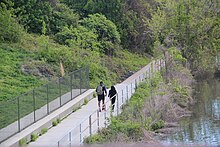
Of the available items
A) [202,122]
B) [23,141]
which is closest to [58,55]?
[202,122]

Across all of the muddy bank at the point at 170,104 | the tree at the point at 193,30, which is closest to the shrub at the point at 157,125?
the muddy bank at the point at 170,104

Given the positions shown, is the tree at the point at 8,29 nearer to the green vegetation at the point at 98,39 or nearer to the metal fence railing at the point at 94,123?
the green vegetation at the point at 98,39

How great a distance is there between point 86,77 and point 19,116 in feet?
46.3

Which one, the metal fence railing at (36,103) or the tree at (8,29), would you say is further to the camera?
the tree at (8,29)

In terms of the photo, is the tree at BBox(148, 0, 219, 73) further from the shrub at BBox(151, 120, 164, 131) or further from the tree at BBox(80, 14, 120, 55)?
the shrub at BBox(151, 120, 164, 131)

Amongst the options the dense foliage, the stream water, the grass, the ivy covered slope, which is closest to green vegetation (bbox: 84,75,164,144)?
the stream water

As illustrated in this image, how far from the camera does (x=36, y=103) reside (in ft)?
82.0

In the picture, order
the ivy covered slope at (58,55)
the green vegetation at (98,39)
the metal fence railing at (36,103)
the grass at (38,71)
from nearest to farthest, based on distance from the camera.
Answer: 1. the metal fence railing at (36,103)
2. the grass at (38,71)
3. the ivy covered slope at (58,55)
4. the green vegetation at (98,39)

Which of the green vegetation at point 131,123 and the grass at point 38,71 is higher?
the grass at point 38,71

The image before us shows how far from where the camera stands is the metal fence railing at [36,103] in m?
21.2

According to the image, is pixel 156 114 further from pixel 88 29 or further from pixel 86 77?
pixel 88 29

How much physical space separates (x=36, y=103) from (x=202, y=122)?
1193cm

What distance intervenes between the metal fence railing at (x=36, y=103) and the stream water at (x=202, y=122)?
600 centimetres

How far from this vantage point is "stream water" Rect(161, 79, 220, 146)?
87.1 ft
